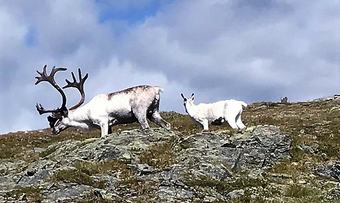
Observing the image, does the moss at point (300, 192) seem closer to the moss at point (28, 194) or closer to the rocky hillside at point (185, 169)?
the rocky hillside at point (185, 169)

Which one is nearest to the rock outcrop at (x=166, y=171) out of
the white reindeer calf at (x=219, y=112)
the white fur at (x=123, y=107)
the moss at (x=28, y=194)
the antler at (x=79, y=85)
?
the moss at (x=28, y=194)

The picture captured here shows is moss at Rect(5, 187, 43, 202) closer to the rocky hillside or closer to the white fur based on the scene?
the rocky hillside

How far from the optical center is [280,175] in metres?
19.8

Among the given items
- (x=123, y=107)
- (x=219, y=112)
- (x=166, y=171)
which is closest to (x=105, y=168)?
(x=166, y=171)

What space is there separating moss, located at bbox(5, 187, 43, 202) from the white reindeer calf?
582 inches

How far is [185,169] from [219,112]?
13.6m

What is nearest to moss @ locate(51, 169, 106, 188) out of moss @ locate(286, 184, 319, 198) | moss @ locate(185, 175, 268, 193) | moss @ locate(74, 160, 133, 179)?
moss @ locate(74, 160, 133, 179)

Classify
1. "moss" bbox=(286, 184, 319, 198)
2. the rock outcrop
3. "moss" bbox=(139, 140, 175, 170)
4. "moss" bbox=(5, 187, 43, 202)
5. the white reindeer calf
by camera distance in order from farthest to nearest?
the white reindeer calf → "moss" bbox=(139, 140, 175, 170) → "moss" bbox=(286, 184, 319, 198) → the rock outcrop → "moss" bbox=(5, 187, 43, 202)

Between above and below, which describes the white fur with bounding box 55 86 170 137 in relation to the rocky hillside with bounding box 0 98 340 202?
above

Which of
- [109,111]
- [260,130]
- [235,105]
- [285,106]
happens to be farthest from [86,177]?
[285,106]

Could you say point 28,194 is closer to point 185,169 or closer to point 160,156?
point 185,169

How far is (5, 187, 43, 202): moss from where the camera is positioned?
17.1 meters

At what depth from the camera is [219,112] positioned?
107 ft

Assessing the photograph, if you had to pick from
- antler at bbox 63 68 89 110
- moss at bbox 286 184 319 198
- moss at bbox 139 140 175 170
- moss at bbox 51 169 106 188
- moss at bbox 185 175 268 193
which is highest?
antler at bbox 63 68 89 110
